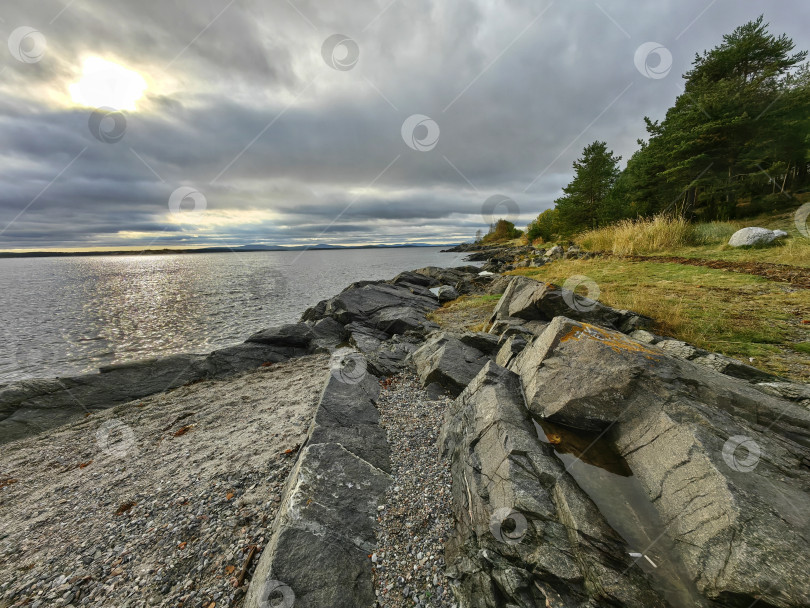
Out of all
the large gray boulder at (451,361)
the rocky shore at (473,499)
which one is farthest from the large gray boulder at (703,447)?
the large gray boulder at (451,361)

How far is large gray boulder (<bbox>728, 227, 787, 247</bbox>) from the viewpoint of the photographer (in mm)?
18938

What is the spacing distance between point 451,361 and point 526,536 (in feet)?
18.2

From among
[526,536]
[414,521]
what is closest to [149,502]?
[414,521]

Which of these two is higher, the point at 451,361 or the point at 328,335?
the point at 451,361

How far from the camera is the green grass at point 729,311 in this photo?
6.97 metres

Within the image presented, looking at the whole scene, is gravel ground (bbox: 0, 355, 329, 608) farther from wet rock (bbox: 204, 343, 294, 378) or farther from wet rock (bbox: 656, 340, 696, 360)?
wet rock (bbox: 656, 340, 696, 360)

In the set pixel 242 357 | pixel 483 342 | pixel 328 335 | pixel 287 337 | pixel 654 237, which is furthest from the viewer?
pixel 654 237

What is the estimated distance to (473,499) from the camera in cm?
451

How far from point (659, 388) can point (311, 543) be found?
5.80m

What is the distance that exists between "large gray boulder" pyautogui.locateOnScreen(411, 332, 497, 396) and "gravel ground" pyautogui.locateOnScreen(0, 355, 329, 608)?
142 inches

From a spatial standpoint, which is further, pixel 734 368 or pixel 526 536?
pixel 734 368

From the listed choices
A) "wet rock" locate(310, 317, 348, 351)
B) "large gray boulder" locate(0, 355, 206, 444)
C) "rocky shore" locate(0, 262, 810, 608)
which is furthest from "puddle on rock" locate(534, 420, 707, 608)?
"large gray boulder" locate(0, 355, 206, 444)

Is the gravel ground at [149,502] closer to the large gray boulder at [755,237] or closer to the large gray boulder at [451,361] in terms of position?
the large gray boulder at [451,361]

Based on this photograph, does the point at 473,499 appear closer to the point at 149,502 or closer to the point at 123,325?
the point at 149,502
